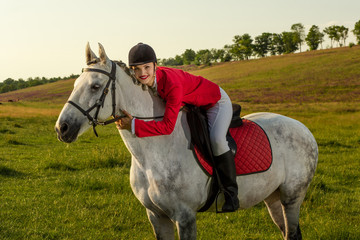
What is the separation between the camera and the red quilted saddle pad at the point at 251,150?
4.19 meters

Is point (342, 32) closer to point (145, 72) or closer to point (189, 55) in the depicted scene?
point (189, 55)

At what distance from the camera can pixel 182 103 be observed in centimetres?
394

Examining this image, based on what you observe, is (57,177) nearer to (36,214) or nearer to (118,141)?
(36,214)

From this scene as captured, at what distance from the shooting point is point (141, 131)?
3.38 metres

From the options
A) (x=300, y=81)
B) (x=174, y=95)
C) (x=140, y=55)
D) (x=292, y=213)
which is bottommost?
(x=300, y=81)

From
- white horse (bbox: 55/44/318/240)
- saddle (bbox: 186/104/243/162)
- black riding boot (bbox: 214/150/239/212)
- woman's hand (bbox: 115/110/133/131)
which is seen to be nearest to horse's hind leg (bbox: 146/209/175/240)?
white horse (bbox: 55/44/318/240)

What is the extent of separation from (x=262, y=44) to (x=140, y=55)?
122061mm

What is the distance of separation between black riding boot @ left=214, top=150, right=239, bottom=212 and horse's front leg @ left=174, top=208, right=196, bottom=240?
50 centimetres

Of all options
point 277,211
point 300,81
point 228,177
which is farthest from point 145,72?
point 300,81

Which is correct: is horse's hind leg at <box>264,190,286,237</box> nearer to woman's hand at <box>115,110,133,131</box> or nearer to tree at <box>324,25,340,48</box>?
woman's hand at <box>115,110,133,131</box>

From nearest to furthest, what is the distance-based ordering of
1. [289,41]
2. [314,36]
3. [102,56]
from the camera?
[102,56]
[314,36]
[289,41]

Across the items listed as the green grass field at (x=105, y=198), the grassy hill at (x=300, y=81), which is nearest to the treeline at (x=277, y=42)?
the grassy hill at (x=300, y=81)

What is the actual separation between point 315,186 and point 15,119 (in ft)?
80.1

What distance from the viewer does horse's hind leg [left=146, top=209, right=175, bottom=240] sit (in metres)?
4.02
